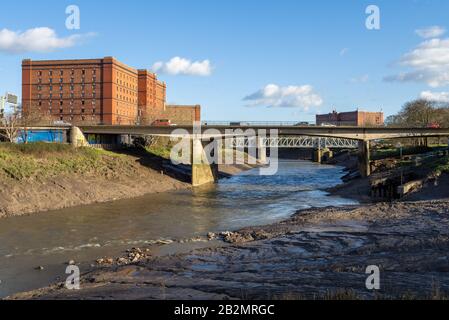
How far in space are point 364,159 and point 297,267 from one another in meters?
54.2

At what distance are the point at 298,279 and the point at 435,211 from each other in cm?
1886

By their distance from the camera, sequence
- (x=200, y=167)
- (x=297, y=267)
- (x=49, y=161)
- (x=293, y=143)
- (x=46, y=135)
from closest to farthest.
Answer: (x=297, y=267), (x=49, y=161), (x=200, y=167), (x=46, y=135), (x=293, y=143)

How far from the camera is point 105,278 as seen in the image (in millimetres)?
17125

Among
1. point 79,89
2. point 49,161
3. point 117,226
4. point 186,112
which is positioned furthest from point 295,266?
point 186,112

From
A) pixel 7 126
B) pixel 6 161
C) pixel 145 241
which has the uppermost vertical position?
pixel 7 126

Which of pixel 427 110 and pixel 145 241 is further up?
pixel 427 110

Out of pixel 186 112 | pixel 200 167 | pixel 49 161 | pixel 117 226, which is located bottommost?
pixel 117 226

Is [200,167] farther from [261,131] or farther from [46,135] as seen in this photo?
[46,135]

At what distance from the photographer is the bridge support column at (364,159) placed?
68875 mm

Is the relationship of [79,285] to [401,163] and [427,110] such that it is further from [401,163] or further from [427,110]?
[427,110]

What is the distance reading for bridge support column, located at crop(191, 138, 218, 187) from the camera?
215 ft

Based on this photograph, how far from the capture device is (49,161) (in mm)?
49844

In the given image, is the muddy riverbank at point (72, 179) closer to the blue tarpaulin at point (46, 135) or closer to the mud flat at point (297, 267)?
the blue tarpaulin at point (46, 135)
